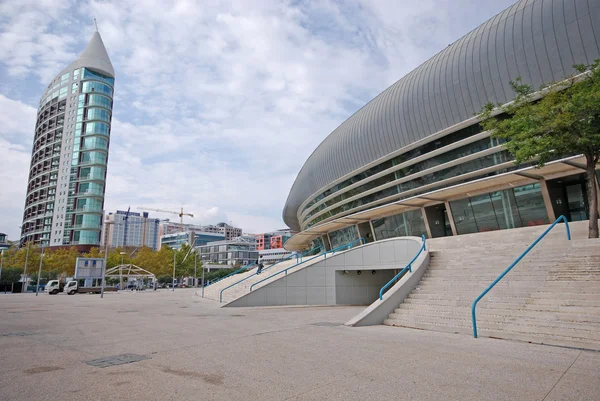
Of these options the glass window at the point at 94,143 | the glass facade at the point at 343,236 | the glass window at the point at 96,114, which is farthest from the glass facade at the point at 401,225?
the glass window at the point at 96,114

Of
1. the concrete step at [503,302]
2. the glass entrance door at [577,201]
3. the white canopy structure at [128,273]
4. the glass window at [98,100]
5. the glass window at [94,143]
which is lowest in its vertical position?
the concrete step at [503,302]

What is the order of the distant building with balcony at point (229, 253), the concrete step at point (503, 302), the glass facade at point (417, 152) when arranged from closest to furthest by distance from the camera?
the concrete step at point (503, 302)
the glass facade at point (417, 152)
the distant building with balcony at point (229, 253)

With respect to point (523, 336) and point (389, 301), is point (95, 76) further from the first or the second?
point (523, 336)

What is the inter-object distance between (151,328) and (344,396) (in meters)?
9.00

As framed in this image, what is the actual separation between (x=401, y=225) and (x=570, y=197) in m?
13.0

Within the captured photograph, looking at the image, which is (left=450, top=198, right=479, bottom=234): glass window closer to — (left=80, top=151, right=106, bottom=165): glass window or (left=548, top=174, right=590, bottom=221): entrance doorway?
(left=548, top=174, right=590, bottom=221): entrance doorway

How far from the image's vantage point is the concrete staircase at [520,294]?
9477 millimetres

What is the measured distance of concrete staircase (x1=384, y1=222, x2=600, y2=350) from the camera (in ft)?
31.1

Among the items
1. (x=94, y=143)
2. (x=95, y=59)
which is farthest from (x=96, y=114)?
(x=95, y=59)

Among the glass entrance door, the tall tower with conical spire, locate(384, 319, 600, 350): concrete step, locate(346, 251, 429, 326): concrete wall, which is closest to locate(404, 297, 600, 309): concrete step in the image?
locate(346, 251, 429, 326): concrete wall

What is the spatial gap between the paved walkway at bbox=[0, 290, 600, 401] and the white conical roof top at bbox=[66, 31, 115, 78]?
10354 centimetres

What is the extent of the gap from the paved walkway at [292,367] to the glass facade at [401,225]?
73.9ft

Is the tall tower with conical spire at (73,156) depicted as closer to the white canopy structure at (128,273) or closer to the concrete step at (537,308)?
the white canopy structure at (128,273)

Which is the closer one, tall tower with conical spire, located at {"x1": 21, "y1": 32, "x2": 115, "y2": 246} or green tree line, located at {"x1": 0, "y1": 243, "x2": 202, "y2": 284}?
green tree line, located at {"x1": 0, "y1": 243, "x2": 202, "y2": 284}
